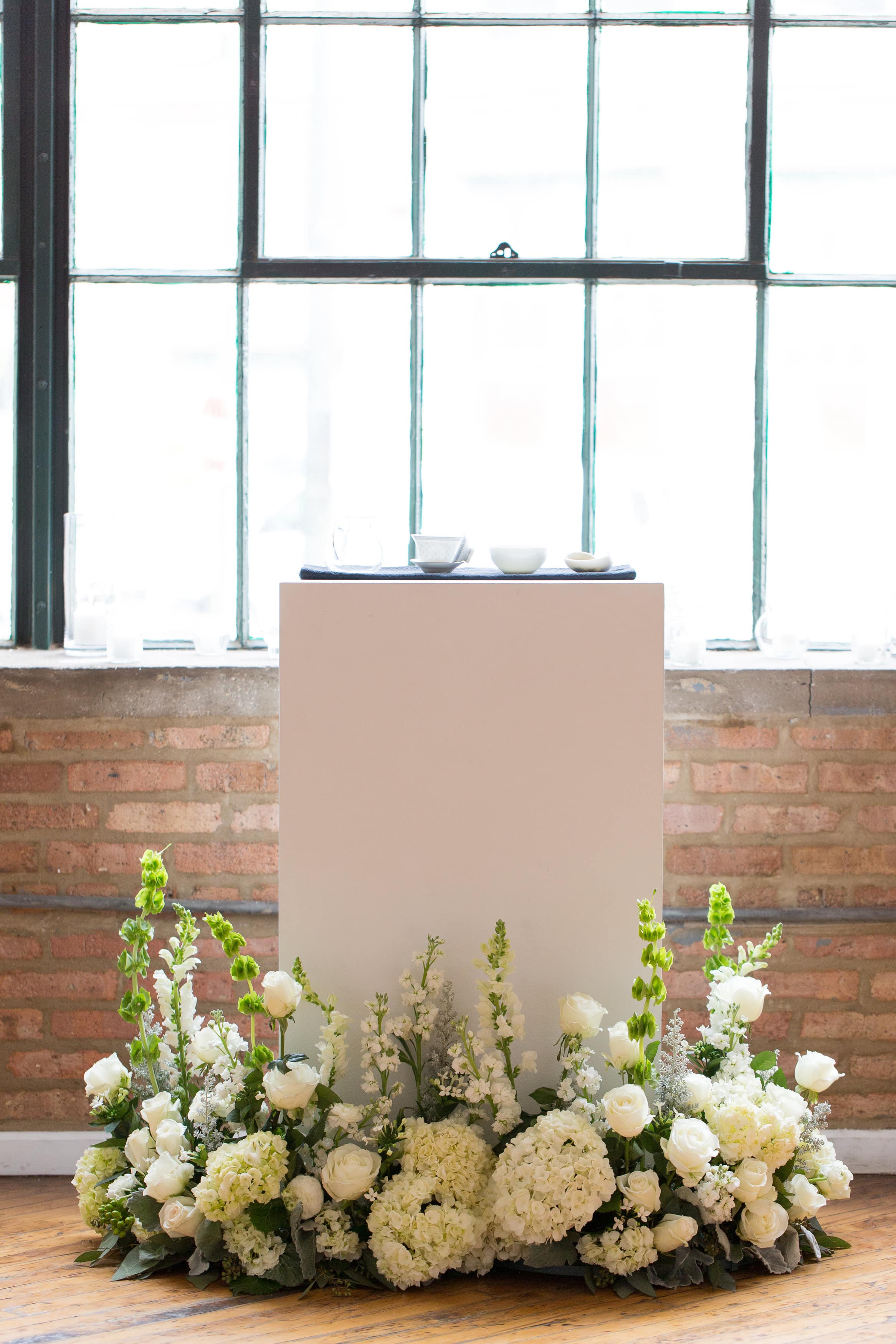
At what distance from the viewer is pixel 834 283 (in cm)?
290

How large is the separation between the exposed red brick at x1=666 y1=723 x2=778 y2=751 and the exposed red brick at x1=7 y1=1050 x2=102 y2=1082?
144 cm

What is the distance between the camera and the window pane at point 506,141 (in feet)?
9.41

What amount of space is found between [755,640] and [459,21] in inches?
63.0

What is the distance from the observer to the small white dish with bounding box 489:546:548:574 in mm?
2371

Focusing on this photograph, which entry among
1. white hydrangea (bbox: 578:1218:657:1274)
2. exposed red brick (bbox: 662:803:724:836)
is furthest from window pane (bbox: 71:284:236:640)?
white hydrangea (bbox: 578:1218:657:1274)

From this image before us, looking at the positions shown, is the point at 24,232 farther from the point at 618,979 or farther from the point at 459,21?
the point at 618,979

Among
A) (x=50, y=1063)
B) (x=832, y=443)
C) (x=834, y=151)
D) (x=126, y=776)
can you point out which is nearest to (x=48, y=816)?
(x=126, y=776)

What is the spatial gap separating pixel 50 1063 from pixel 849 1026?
176cm

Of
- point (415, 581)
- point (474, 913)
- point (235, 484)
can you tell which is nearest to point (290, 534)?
point (235, 484)

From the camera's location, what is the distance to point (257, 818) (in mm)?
2691

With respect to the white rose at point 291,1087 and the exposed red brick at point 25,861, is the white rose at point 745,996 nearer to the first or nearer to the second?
the white rose at point 291,1087

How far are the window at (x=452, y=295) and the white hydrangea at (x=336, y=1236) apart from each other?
1.35m

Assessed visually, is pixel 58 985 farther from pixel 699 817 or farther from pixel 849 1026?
pixel 849 1026

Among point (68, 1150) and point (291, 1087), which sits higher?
point (291, 1087)
